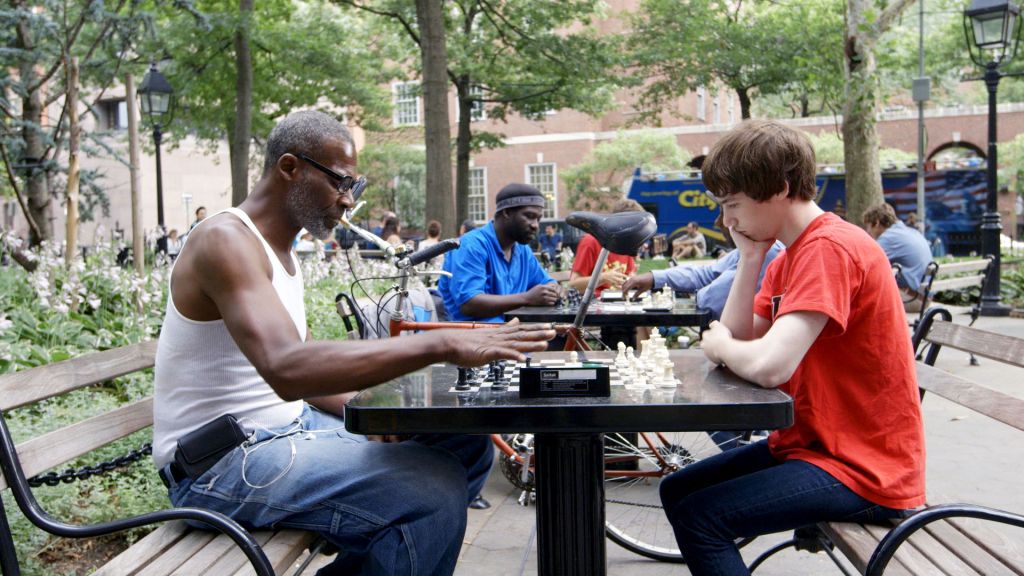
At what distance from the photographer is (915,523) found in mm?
2379

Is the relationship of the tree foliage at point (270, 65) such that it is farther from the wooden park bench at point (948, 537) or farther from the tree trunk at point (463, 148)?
the wooden park bench at point (948, 537)

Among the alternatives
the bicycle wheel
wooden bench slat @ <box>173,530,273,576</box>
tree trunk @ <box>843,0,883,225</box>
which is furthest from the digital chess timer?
tree trunk @ <box>843,0,883,225</box>

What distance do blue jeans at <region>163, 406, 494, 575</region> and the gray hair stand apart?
0.84 meters

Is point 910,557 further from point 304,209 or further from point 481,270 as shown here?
point 481,270

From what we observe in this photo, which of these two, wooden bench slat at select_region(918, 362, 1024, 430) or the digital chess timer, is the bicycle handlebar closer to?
the digital chess timer

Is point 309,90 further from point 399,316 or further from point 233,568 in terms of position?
point 233,568

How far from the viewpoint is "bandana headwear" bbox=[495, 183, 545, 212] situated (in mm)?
5898

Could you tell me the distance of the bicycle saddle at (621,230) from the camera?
126 inches

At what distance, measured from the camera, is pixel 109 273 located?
24.9ft

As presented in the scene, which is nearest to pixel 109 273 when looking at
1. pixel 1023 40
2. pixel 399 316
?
pixel 399 316

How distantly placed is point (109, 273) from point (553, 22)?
14223mm

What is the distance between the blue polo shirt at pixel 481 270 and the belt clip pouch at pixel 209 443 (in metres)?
3.17

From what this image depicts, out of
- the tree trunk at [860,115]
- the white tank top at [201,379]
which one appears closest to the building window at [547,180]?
the tree trunk at [860,115]

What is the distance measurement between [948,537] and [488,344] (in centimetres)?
147
